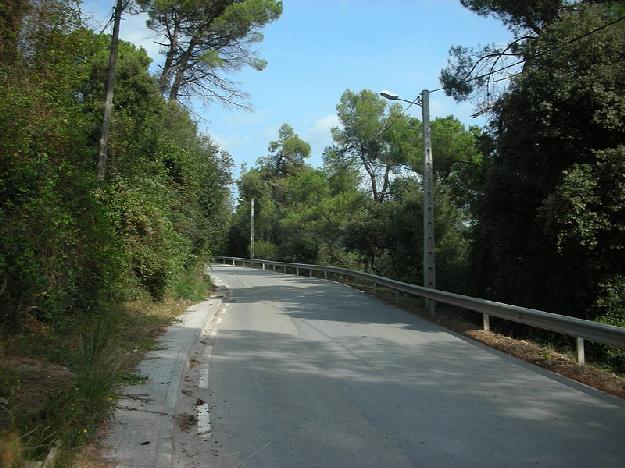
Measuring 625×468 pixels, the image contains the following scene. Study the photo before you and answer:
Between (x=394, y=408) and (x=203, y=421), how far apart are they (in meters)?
2.14

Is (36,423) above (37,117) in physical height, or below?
below

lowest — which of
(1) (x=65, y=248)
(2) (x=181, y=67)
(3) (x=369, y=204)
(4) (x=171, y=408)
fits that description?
(4) (x=171, y=408)

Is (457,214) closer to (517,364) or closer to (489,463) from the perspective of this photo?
(517,364)

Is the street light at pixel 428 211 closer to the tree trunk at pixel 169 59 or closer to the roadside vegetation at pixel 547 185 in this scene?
the roadside vegetation at pixel 547 185

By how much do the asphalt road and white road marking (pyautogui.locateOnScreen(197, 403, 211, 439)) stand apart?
7 cm

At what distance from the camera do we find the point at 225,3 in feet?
83.3

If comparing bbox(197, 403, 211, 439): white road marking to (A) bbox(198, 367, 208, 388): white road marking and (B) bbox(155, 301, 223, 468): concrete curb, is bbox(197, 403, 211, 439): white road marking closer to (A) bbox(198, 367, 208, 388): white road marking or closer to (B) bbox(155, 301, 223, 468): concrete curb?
(B) bbox(155, 301, 223, 468): concrete curb

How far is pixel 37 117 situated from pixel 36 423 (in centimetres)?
669

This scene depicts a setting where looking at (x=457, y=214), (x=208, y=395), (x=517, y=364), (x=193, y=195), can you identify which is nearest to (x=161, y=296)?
(x=193, y=195)

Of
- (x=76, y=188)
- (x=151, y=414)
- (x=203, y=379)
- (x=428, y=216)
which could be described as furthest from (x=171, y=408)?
(x=428, y=216)

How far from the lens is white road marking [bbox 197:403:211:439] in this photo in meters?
5.91

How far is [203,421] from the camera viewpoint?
6.35 m

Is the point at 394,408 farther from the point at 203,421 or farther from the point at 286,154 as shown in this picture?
the point at 286,154

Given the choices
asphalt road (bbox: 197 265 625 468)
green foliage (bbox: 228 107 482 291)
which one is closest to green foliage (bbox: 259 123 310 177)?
green foliage (bbox: 228 107 482 291)
